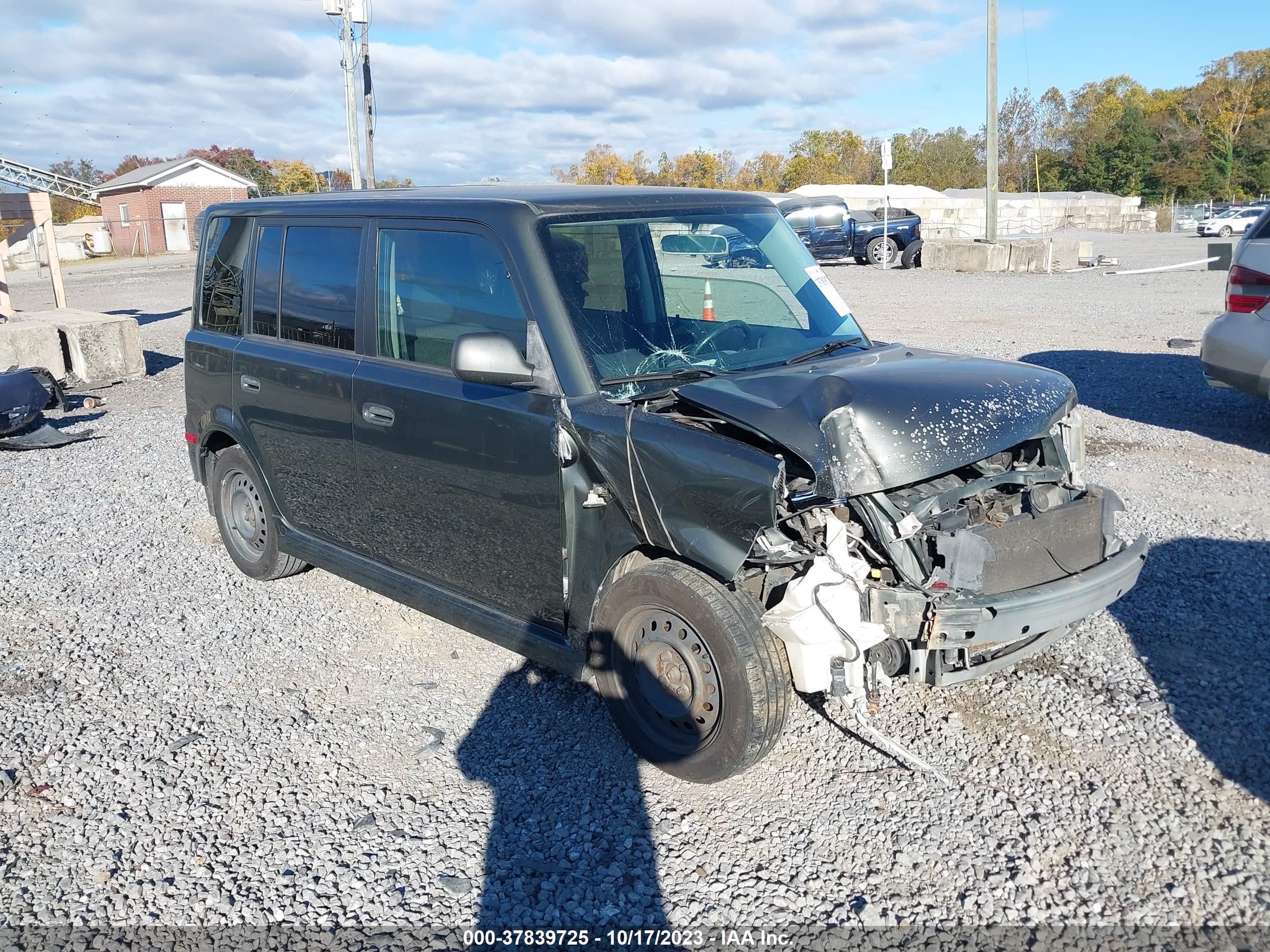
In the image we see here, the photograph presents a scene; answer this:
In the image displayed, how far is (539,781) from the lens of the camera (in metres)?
3.79

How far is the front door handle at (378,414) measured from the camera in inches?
174

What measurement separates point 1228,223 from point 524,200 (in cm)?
5086

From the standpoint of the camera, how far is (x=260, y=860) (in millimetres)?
3361

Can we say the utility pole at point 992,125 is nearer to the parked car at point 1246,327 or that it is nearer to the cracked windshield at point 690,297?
the parked car at point 1246,327

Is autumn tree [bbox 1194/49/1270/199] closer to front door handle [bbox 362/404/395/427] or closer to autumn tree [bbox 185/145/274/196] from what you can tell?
autumn tree [bbox 185/145/274/196]

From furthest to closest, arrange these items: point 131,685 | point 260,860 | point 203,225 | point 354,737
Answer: point 203,225
point 131,685
point 354,737
point 260,860

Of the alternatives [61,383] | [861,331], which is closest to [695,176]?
[61,383]

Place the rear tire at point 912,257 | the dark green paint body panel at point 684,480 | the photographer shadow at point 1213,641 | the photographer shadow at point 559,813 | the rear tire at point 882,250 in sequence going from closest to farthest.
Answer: the photographer shadow at point 559,813 < the dark green paint body panel at point 684,480 < the photographer shadow at point 1213,641 < the rear tire at point 912,257 < the rear tire at point 882,250

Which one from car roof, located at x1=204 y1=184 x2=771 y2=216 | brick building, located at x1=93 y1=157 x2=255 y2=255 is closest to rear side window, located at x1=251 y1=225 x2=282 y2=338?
car roof, located at x1=204 y1=184 x2=771 y2=216

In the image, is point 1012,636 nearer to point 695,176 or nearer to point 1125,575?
point 1125,575

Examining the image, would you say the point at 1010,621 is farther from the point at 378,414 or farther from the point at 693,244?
the point at 378,414

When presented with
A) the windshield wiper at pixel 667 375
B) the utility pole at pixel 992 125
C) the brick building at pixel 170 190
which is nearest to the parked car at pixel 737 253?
the windshield wiper at pixel 667 375

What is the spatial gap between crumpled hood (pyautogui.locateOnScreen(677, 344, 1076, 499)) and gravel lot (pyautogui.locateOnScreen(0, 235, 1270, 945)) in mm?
1157

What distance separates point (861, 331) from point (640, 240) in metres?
1.13
